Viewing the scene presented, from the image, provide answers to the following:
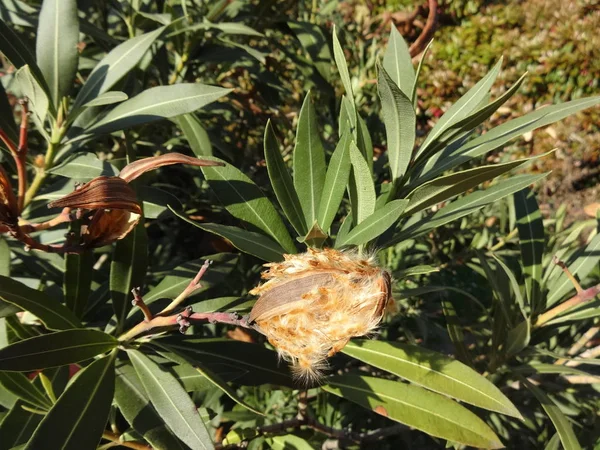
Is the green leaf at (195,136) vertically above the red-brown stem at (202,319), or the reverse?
the green leaf at (195,136)

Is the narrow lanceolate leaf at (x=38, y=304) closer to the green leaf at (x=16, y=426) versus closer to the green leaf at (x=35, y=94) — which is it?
the green leaf at (x=16, y=426)

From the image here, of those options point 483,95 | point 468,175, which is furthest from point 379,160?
point 468,175

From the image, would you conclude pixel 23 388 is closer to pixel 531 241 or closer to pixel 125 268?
pixel 125 268

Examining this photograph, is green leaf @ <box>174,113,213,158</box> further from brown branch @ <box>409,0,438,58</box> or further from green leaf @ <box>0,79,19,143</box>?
brown branch @ <box>409,0,438,58</box>

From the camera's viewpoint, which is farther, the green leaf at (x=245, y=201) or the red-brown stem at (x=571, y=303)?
the red-brown stem at (x=571, y=303)

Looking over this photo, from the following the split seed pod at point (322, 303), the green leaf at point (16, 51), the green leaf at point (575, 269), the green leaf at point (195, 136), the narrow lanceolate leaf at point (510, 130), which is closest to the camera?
the split seed pod at point (322, 303)

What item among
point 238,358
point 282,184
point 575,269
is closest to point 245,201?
point 282,184

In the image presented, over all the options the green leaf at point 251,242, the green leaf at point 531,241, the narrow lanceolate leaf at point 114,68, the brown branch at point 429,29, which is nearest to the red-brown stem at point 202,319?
the green leaf at point 251,242
